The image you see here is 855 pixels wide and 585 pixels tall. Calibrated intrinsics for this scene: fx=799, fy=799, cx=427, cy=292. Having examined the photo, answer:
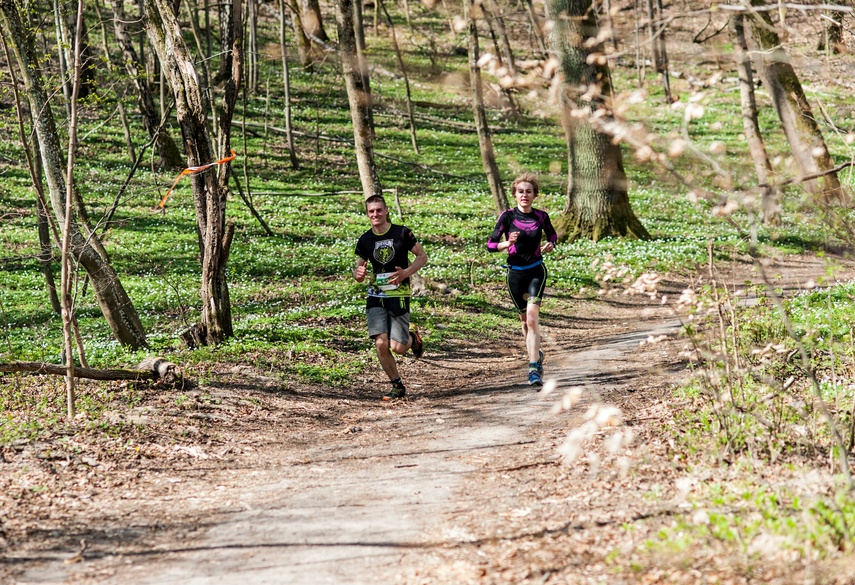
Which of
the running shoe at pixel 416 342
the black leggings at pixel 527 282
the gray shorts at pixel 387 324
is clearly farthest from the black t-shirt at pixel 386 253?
the black leggings at pixel 527 282

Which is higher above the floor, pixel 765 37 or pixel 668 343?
pixel 765 37

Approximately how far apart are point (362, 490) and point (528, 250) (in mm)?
3834

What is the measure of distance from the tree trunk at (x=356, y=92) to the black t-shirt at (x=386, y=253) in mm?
4026

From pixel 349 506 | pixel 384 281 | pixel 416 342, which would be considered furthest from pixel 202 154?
pixel 349 506

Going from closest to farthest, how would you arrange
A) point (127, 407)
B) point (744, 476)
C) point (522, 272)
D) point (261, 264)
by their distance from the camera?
point (744, 476)
point (127, 407)
point (522, 272)
point (261, 264)

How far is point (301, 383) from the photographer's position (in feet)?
31.5

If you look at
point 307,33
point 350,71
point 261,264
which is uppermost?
point 307,33

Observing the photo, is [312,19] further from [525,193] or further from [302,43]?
[525,193]

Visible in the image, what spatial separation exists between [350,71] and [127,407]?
6.73 metres

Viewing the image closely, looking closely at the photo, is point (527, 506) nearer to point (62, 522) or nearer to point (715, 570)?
point (715, 570)

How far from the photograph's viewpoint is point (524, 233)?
8.73 metres

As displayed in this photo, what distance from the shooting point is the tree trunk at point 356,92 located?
1235 centimetres

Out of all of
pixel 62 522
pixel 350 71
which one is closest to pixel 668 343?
pixel 350 71

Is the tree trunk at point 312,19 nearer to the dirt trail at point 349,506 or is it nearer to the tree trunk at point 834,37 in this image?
the tree trunk at point 834,37
